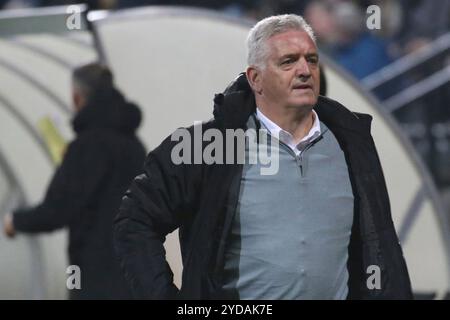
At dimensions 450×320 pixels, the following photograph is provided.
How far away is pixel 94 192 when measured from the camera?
6.29 metres

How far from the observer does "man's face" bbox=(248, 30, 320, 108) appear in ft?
13.6

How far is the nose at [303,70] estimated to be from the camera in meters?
4.15

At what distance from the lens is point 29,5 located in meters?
11.5

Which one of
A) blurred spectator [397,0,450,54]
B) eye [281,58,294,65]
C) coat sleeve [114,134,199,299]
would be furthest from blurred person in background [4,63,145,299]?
blurred spectator [397,0,450,54]

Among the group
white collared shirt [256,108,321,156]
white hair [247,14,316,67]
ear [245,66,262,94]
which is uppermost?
white hair [247,14,316,67]

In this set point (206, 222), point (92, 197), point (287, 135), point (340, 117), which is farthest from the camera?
point (92, 197)

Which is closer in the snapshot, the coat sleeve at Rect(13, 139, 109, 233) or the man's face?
the man's face

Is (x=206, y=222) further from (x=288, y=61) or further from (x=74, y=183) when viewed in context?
(x=74, y=183)

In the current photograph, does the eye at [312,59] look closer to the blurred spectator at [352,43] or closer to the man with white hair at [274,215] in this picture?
the man with white hair at [274,215]

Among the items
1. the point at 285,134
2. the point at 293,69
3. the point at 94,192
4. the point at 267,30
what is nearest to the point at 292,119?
the point at 285,134

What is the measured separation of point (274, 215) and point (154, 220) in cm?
34

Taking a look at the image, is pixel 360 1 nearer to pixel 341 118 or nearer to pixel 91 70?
pixel 91 70

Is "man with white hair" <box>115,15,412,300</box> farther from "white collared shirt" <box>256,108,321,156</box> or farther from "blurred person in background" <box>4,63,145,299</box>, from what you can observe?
"blurred person in background" <box>4,63,145,299</box>
